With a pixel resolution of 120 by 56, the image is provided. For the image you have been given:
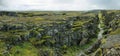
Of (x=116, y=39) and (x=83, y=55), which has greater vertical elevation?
(x=116, y=39)

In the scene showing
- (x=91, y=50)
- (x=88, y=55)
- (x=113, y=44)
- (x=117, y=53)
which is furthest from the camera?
(x=91, y=50)

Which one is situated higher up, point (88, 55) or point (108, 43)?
point (108, 43)

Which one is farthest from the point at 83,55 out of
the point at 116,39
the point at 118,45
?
the point at 118,45

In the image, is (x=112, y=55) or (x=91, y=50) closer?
(x=112, y=55)

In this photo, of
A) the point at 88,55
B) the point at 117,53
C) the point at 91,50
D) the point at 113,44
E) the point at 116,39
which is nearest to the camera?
the point at 117,53

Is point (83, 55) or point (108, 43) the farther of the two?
point (83, 55)

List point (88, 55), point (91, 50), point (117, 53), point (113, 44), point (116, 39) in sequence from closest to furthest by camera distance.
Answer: point (117, 53) < point (113, 44) < point (116, 39) < point (88, 55) < point (91, 50)

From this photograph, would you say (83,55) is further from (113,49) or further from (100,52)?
(113,49)

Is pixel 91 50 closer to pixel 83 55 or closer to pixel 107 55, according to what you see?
pixel 83 55

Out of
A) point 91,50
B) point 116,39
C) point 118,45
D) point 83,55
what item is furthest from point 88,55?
point 118,45
